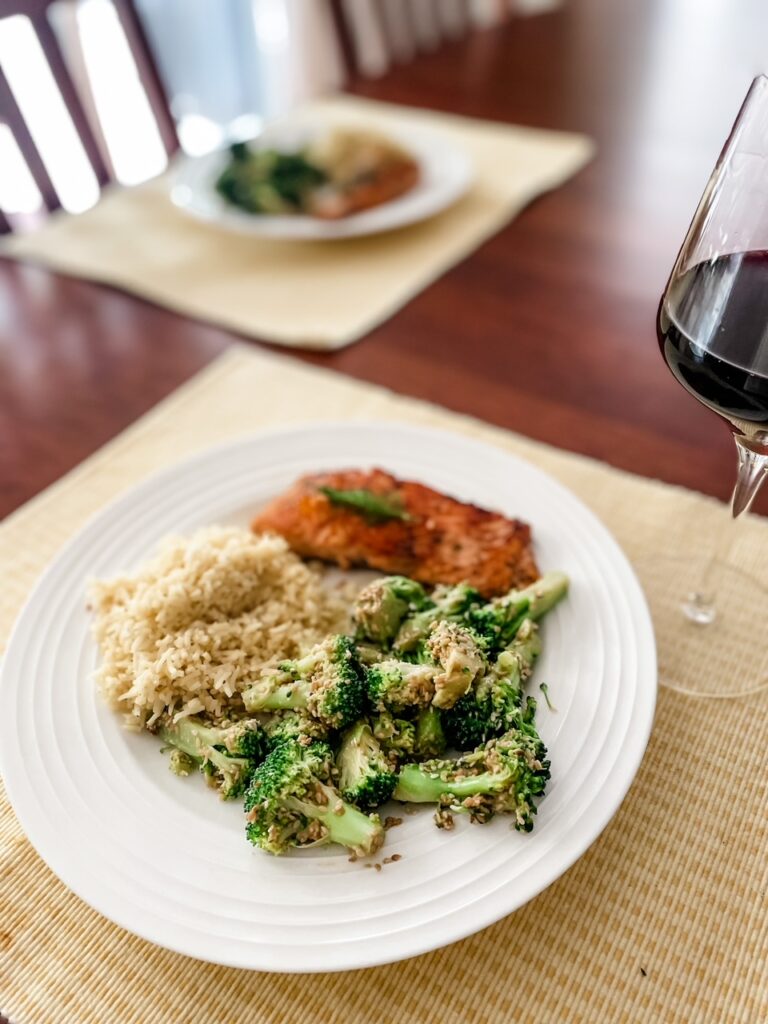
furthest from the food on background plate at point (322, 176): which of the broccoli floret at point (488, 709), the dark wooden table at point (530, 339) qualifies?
the broccoli floret at point (488, 709)

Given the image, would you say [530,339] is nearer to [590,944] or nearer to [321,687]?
[321,687]

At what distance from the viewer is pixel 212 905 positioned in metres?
0.78

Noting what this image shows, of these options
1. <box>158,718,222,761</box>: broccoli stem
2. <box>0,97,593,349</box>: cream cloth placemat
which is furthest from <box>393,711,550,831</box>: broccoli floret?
<box>0,97,593,349</box>: cream cloth placemat

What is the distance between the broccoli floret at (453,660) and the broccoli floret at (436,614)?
0.03 meters

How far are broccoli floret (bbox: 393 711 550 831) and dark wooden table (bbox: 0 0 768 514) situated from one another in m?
0.70

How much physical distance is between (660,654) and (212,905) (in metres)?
0.67

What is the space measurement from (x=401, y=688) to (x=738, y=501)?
1.68 feet

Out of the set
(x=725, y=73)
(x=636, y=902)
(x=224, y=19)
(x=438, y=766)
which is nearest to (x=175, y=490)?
(x=438, y=766)

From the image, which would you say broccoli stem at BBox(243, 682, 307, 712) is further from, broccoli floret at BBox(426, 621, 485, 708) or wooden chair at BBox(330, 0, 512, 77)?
wooden chair at BBox(330, 0, 512, 77)

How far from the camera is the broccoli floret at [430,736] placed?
2.95 feet

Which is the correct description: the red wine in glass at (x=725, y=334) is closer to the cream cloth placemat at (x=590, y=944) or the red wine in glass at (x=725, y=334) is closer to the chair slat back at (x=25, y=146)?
the cream cloth placemat at (x=590, y=944)

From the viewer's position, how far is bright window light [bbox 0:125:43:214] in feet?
7.52

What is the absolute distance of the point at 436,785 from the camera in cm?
85

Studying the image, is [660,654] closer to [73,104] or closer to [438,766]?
[438,766]
